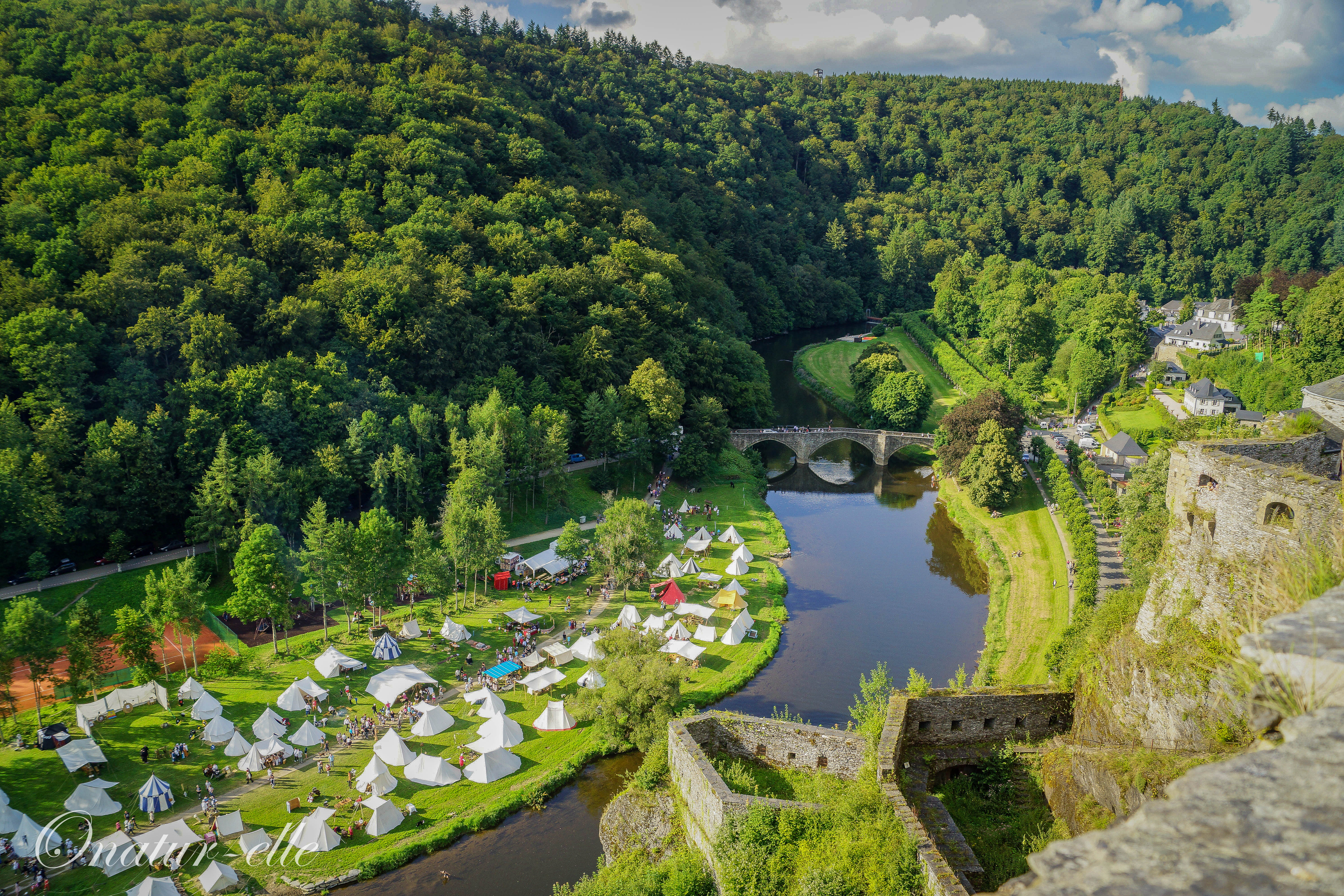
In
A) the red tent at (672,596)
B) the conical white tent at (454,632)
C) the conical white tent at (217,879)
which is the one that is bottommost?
the conical white tent at (217,879)

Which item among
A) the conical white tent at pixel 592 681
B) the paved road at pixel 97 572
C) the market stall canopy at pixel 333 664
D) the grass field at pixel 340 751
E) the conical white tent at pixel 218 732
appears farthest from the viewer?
the paved road at pixel 97 572

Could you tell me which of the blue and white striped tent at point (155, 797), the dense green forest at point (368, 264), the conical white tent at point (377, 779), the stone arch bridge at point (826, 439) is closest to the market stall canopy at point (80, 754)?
the blue and white striped tent at point (155, 797)

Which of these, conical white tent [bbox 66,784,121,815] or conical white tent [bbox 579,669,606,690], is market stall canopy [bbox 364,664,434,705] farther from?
conical white tent [bbox 66,784,121,815]

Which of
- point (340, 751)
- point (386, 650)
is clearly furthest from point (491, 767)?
point (386, 650)

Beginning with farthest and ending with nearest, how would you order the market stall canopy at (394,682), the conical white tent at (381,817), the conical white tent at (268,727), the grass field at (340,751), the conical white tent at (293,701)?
the market stall canopy at (394,682)
the conical white tent at (293,701)
the conical white tent at (268,727)
the conical white tent at (381,817)
the grass field at (340,751)

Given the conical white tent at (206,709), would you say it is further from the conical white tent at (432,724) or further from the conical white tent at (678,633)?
the conical white tent at (678,633)


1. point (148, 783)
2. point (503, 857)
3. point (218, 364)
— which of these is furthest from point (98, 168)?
point (503, 857)

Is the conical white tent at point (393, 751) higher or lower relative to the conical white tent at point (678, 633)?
lower
